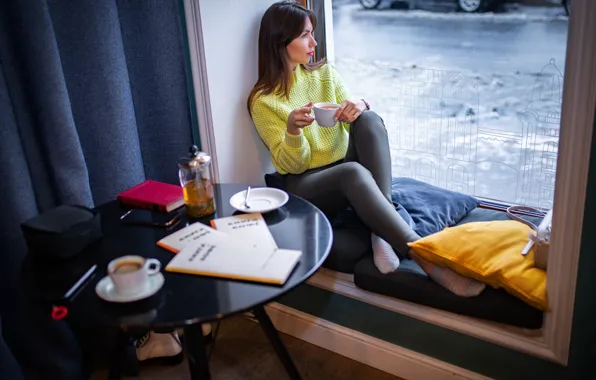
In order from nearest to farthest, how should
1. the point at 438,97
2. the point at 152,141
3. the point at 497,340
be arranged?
the point at 497,340 → the point at 152,141 → the point at 438,97

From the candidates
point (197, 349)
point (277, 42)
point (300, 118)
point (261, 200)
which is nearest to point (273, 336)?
point (197, 349)

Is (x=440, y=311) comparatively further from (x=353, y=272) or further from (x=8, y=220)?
(x=8, y=220)

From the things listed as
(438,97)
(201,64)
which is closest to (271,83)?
(201,64)

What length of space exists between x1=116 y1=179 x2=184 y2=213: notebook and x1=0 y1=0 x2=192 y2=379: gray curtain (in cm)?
18

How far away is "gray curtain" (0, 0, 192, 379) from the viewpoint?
1.58 m

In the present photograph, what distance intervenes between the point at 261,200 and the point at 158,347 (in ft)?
2.25

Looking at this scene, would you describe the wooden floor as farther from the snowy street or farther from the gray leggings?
the snowy street

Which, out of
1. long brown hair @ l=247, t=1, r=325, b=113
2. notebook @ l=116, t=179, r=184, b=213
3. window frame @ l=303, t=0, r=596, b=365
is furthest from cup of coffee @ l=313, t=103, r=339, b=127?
window frame @ l=303, t=0, r=596, b=365

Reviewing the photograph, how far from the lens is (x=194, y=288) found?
48.7 inches

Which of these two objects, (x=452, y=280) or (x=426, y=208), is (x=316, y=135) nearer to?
(x=426, y=208)

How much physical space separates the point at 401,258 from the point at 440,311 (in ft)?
0.70

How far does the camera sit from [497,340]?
5.31 ft

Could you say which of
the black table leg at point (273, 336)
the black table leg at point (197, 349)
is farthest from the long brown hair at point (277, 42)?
the black table leg at point (197, 349)

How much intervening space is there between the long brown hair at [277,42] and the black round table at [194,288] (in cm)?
60
